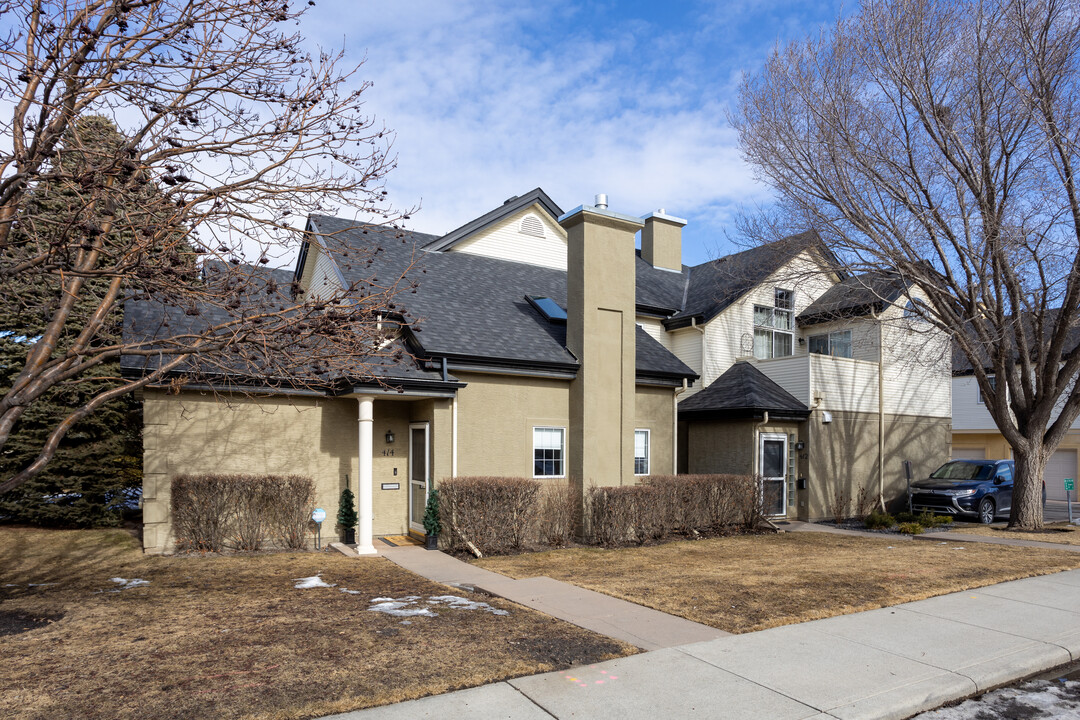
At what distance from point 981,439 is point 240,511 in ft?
93.0

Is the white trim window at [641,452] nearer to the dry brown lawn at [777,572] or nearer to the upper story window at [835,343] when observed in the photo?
the dry brown lawn at [777,572]

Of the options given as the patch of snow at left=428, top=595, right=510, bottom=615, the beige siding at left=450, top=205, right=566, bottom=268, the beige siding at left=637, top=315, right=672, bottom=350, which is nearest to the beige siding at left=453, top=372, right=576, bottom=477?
the patch of snow at left=428, top=595, right=510, bottom=615

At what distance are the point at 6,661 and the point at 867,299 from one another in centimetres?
1826

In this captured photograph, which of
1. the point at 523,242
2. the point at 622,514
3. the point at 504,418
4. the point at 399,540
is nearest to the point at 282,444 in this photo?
the point at 399,540

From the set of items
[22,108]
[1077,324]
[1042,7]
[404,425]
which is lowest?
[404,425]

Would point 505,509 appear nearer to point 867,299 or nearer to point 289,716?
point 289,716

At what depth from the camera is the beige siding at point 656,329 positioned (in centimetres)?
1900

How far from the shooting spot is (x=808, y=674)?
581 centimetres

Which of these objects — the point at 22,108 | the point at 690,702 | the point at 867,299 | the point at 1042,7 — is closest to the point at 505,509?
the point at 690,702

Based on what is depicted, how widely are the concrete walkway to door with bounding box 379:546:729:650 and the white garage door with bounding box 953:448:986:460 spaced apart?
82.8 ft

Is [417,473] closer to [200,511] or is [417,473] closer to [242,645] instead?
[200,511]

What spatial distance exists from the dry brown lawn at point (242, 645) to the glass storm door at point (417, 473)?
3159 millimetres

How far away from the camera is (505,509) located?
1235 centimetres

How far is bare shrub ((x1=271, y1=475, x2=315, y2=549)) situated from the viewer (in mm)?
12141
